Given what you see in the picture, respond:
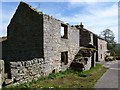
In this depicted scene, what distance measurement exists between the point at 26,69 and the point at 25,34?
4476 millimetres

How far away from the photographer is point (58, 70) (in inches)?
672

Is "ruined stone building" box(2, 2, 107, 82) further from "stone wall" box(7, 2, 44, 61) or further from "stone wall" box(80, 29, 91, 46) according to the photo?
"stone wall" box(80, 29, 91, 46)

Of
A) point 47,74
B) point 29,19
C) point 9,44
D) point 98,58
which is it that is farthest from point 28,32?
point 98,58

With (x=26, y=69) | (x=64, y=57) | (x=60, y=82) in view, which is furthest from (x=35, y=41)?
(x=64, y=57)

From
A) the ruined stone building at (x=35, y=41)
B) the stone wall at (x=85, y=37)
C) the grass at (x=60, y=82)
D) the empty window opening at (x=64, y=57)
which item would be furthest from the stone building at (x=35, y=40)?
the stone wall at (x=85, y=37)

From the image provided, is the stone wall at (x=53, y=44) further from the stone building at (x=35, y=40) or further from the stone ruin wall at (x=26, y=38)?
the stone ruin wall at (x=26, y=38)

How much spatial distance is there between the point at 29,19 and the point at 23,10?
948 millimetres

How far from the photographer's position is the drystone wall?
10875 mm

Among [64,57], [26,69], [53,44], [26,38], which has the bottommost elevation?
[26,69]

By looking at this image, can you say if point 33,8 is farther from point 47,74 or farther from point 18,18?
point 47,74

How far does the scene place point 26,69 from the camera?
39.7 ft

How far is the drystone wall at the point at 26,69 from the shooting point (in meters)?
10.9

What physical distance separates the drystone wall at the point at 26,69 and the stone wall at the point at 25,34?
3.93 feet

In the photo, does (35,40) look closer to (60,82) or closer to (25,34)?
(25,34)
